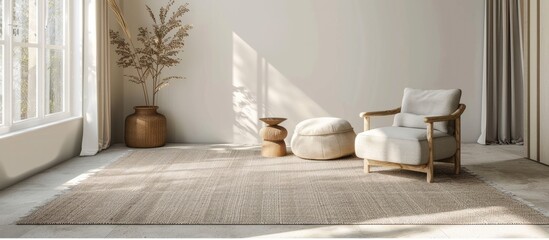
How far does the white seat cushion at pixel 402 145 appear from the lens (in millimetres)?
4539

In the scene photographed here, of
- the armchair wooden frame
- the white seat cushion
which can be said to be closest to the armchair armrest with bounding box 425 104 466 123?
A: the armchair wooden frame

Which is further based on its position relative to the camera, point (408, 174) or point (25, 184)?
point (408, 174)

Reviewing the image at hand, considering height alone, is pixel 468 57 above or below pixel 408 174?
above

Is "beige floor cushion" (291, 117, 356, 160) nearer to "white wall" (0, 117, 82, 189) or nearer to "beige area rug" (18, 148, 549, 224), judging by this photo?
"beige area rug" (18, 148, 549, 224)

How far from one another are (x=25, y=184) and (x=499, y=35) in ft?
18.2

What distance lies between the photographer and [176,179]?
467 centimetres

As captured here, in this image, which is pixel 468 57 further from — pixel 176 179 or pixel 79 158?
pixel 79 158

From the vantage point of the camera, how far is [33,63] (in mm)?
5047

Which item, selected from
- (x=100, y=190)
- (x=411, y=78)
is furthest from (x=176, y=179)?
(x=411, y=78)

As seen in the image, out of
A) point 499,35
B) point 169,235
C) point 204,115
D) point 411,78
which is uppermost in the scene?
point 499,35

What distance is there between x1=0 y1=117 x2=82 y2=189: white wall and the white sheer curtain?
11 centimetres

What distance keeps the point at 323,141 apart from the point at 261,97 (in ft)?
5.05

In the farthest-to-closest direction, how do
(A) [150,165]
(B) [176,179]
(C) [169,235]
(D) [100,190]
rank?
(A) [150,165] → (B) [176,179] → (D) [100,190] → (C) [169,235]

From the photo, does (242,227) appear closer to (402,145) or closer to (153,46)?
(402,145)
